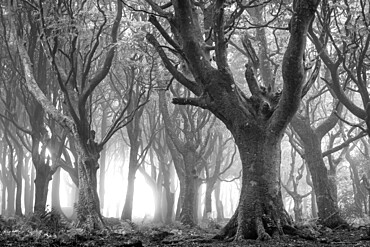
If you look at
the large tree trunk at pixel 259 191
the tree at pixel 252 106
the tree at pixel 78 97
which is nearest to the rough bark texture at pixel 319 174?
the large tree trunk at pixel 259 191

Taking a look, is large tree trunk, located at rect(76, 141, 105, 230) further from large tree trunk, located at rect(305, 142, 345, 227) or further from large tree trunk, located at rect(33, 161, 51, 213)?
Answer: large tree trunk, located at rect(305, 142, 345, 227)


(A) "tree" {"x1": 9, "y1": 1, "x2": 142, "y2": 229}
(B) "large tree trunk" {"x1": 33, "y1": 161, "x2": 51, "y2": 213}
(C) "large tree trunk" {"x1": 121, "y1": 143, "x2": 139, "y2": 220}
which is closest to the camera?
(A) "tree" {"x1": 9, "y1": 1, "x2": 142, "y2": 229}

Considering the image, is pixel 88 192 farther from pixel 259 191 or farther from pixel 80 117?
pixel 259 191

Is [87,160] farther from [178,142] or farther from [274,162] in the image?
[178,142]

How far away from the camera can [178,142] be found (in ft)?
59.5

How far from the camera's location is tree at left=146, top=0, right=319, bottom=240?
765 centimetres

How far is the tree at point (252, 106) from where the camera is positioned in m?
7.65

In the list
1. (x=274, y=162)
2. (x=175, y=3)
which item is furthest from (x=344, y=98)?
(x=175, y=3)

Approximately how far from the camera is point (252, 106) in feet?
29.6

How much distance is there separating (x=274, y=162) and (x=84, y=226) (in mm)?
5514

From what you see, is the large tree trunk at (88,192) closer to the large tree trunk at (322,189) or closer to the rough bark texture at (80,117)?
the rough bark texture at (80,117)

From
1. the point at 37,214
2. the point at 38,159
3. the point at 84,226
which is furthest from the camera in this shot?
the point at 38,159

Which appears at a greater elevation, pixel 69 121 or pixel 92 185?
pixel 69 121

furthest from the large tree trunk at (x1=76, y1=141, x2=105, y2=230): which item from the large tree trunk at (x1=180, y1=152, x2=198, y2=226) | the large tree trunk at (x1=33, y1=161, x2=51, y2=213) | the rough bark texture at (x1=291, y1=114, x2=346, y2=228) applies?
the rough bark texture at (x1=291, y1=114, x2=346, y2=228)
